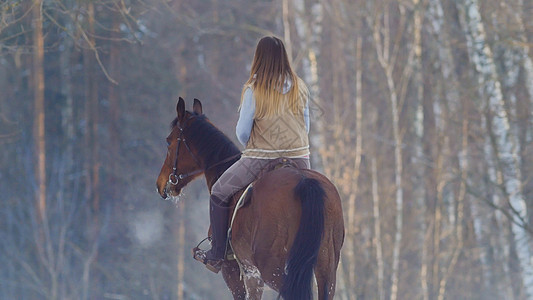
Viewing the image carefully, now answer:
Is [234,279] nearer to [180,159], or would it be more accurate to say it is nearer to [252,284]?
[252,284]

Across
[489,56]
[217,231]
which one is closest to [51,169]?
[489,56]

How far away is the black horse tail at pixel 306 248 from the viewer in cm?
490

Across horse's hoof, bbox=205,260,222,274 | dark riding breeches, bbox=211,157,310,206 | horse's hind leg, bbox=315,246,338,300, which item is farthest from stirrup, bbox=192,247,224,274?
horse's hind leg, bbox=315,246,338,300

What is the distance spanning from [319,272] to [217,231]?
3.20ft

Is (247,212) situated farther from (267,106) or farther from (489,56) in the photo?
(489,56)

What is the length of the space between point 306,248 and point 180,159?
1.93 m

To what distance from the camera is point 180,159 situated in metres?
6.48

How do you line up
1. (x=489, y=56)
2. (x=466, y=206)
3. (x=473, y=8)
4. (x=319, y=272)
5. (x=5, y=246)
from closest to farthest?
(x=319, y=272)
(x=489, y=56)
(x=473, y=8)
(x=466, y=206)
(x=5, y=246)

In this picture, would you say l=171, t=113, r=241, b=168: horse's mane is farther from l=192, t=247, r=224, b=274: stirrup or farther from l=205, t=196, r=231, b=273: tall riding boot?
l=192, t=247, r=224, b=274: stirrup

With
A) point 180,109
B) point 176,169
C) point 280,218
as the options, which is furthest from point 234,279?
point 180,109

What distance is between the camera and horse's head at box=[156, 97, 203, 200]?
250 inches

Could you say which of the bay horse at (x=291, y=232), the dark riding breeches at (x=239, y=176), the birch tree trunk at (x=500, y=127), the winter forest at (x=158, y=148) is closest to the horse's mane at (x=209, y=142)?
the dark riding breeches at (x=239, y=176)

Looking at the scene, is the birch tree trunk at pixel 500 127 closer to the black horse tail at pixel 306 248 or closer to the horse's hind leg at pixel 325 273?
the horse's hind leg at pixel 325 273

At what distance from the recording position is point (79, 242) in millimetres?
22250
